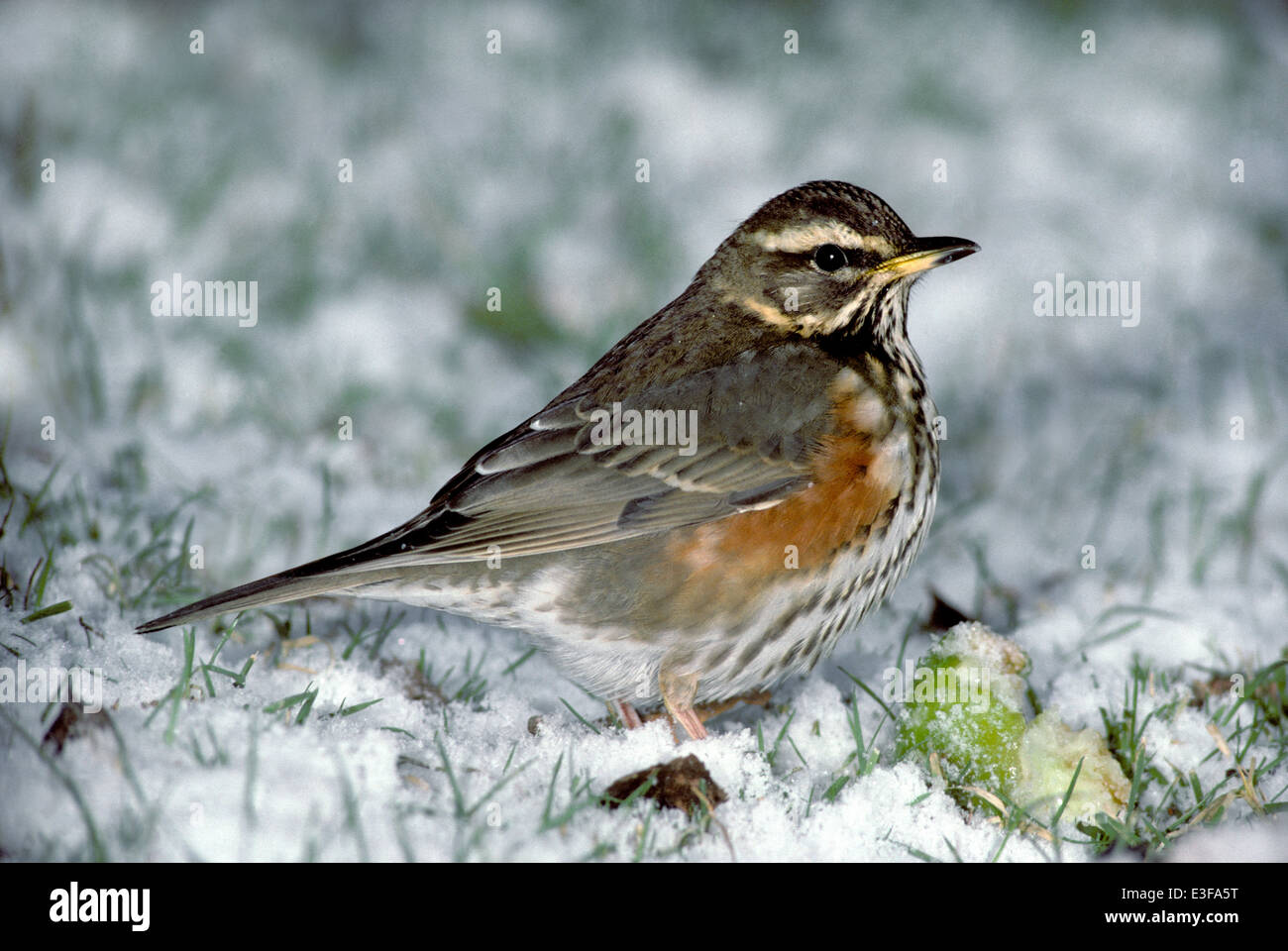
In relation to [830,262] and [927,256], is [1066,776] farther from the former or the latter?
[830,262]

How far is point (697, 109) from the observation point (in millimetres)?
9047

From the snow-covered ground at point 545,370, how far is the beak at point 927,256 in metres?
1.34

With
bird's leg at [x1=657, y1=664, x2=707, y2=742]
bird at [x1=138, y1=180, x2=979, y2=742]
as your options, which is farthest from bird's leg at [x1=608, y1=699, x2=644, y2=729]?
bird's leg at [x1=657, y1=664, x2=707, y2=742]

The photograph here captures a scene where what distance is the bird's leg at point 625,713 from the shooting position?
14.3 feet

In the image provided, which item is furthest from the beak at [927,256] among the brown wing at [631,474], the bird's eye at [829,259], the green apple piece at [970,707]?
the green apple piece at [970,707]

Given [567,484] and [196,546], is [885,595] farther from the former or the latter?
[196,546]

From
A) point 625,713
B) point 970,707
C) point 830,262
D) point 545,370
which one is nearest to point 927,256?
point 830,262

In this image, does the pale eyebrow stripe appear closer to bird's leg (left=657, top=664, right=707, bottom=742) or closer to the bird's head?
the bird's head

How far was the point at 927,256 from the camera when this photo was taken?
4461 mm

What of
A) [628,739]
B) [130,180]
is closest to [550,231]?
[130,180]

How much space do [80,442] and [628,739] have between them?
3.27 metres

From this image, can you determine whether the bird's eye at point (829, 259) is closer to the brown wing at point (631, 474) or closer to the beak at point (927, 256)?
the beak at point (927, 256)

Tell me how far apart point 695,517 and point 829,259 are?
111 cm

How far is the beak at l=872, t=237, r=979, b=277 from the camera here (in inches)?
175
